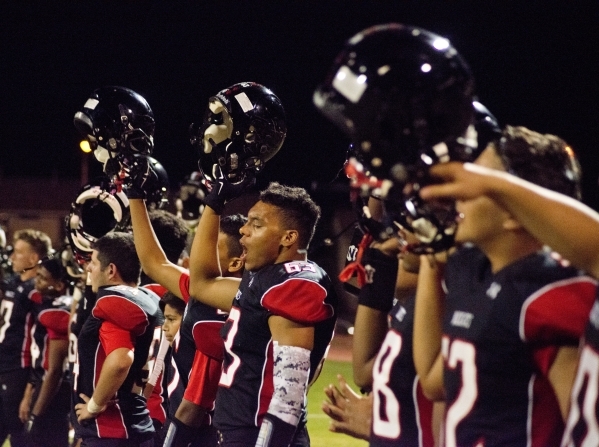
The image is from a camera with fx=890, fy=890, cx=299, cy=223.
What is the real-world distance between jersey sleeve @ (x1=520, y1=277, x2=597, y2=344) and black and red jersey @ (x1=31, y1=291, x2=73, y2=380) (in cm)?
521

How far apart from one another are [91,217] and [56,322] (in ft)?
5.55

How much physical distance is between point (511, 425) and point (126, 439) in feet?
9.37

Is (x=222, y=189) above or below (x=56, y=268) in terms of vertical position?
above

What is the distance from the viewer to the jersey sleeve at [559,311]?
2221 mm

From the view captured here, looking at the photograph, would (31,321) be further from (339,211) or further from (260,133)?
(339,211)

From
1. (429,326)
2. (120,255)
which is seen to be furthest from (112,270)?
(429,326)

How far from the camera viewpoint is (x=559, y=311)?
2236mm

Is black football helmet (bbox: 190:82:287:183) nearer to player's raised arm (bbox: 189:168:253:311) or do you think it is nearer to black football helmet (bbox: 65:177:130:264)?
player's raised arm (bbox: 189:168:253:311)

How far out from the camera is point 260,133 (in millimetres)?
4176

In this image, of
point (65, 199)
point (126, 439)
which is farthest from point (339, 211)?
point (126, 439)

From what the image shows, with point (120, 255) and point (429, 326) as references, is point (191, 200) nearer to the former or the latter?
point (120, 255)

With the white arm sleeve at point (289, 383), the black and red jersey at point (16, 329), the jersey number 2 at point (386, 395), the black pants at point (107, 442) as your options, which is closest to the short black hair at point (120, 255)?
the black pants at point (107, 442)

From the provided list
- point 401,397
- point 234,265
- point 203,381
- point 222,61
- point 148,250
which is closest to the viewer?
point 401,397

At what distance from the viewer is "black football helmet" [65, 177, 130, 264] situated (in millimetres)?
5457
